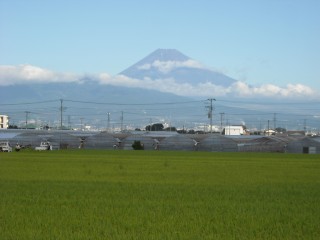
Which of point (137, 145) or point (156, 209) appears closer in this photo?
point (156, 209)

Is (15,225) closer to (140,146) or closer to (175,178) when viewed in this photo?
(175,178)

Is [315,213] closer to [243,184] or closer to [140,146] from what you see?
[243,184]

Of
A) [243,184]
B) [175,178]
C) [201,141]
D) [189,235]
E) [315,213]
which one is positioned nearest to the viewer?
[189,235]

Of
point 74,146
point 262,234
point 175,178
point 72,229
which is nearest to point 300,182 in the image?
point 175,178

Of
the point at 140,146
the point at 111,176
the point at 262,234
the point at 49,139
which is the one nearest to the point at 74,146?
the point at 49,139

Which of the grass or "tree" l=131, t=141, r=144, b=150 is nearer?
the grass

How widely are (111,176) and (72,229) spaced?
13.0 metres

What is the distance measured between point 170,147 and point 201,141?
3.76m

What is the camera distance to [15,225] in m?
11.1

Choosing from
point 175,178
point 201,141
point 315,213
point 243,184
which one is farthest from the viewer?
point 201,141

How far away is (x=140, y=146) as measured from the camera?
236 feet

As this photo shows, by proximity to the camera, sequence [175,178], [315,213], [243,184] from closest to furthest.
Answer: [315,213] < [243,184] < [175,178]

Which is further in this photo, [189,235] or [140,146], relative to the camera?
[140,146]

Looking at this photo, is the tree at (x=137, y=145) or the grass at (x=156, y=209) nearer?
the grass at (x=156, y=209)
